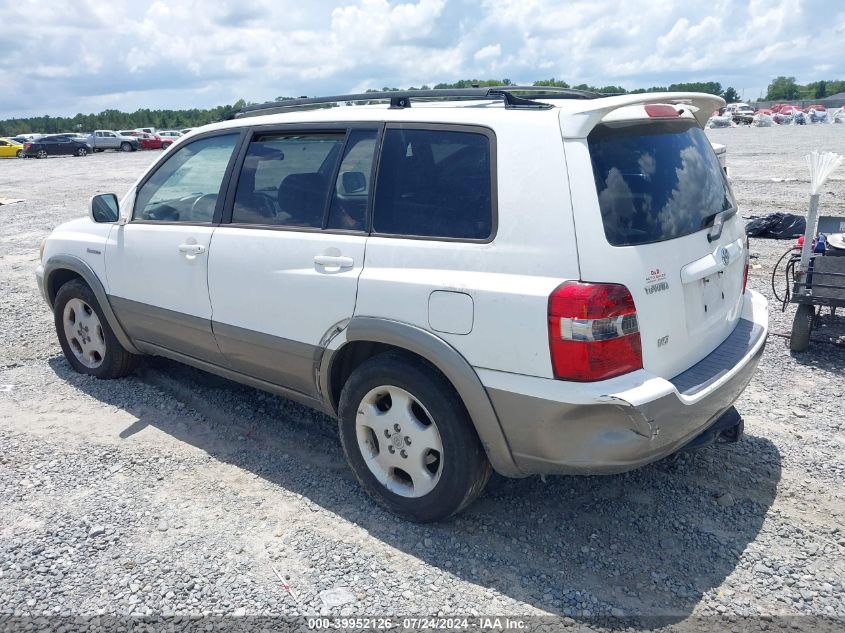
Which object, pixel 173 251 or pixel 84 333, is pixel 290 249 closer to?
pixel 173 251

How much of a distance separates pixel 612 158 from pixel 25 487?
3.61 meters

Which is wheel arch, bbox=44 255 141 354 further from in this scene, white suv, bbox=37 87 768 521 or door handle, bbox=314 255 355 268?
door handle, bbox=314 255 355 268

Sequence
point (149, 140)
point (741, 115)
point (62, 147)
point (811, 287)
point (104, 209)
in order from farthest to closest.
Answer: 1. point (741, 115)
2. point (149, 140)
3. point (62, 147)
4. point (811, 287)
5. point (104, 209)

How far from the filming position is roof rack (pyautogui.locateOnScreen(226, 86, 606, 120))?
3.29m

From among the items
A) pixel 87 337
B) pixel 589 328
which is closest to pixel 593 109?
pixel 589 328

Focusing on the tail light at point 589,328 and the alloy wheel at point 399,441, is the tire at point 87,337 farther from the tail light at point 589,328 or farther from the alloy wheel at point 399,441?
the tail light at point 589,328

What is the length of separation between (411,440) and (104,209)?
2.96 metres

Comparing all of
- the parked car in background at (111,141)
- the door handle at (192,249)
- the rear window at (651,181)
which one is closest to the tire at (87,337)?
the door handle at (192,249)

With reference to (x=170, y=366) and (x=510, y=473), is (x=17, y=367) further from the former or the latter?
(x=510, y=473)

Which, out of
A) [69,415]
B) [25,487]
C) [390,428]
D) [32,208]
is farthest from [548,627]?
[32,208]

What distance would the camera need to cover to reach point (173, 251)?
4422 millimetres

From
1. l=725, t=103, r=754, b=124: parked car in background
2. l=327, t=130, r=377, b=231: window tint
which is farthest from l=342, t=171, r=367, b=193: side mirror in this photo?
l=725, t=103, r=754, b=124: parked car in background

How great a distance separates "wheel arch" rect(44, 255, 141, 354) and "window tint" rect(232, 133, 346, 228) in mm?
1520

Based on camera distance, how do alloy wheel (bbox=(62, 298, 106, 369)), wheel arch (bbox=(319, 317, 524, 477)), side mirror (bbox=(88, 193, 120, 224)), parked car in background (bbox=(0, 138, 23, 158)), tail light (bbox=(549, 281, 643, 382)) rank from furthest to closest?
parked car in background (bbox=(0, 138, 23, 158)) → alloy wheel (bbox=(62, 298, 106, 369)) → side mirror (bbox=(88, 193, 120, 224)) → wheel arch (bbox=(319, 317, 524, 477)) → tail light (bbox=(549, 281, 643, 382))
